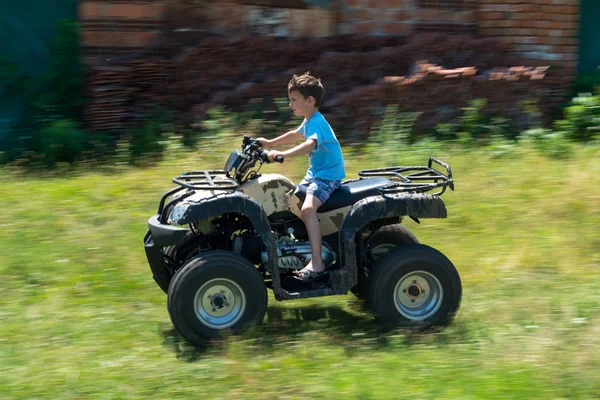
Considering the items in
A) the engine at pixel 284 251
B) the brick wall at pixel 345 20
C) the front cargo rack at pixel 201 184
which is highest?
the brick wall at pixel 345 20

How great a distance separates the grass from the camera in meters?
5.03

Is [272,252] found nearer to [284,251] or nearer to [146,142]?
[284,251]

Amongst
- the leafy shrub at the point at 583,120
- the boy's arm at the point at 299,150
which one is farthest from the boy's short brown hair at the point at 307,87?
the leafy shrub at the point at 583,120

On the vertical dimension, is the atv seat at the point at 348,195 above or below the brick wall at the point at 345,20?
below

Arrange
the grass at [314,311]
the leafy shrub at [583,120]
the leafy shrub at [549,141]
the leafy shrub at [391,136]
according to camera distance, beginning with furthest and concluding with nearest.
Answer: the leafy shrub at [583,120]
the leafy shrub at [549,141]
the leafy shrub at [391,136]
the grass at [314,311]

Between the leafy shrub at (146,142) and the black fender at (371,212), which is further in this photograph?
the leafy shrub at (146,142)

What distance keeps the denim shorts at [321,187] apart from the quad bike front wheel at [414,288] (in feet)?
1.87

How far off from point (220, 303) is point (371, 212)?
1.14m

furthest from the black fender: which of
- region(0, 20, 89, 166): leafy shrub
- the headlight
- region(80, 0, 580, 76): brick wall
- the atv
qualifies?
region(80, 0, 580, 76): brick wall

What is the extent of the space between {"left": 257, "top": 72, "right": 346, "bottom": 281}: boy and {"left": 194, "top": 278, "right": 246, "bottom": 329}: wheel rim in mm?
482

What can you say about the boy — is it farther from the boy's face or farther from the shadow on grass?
the shadow on grass

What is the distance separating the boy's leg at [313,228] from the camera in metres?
5.79

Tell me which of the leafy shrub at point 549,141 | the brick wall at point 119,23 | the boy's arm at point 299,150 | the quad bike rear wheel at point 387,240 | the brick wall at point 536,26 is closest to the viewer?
the boy's arm at point 299,150

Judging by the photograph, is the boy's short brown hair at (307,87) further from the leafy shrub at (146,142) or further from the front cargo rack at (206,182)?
the leafy shrub at (146,142)
